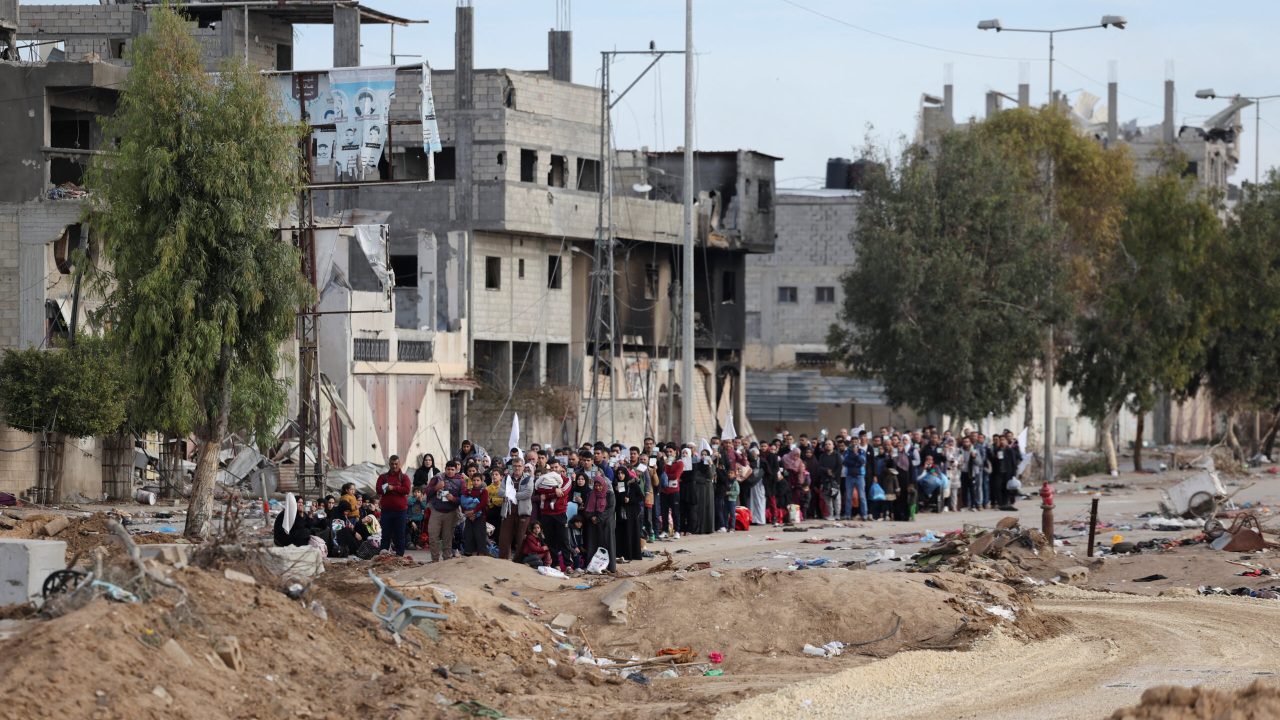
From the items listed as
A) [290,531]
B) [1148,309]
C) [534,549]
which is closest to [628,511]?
[534,549]

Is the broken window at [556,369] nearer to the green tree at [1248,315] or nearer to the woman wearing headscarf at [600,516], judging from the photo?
the green tree at [1248,315]

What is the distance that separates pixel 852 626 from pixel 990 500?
706 inches

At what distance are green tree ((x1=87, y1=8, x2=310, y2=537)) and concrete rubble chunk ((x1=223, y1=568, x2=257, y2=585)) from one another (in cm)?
789

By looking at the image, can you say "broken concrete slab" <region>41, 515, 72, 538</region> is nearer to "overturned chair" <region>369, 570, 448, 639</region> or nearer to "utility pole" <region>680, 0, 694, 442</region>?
"overturned chair" <region>369, 570, 448, 639</region>

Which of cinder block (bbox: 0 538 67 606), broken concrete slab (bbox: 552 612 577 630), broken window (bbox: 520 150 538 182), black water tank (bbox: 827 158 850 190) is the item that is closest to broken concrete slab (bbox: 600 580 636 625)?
broken concrete slab (bbox: 552 612 577 630)

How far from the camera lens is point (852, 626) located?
58.7ft

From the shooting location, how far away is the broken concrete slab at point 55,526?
72.8 feet

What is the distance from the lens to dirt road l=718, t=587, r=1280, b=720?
1410 cm

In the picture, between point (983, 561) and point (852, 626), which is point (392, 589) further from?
point (983, 561)

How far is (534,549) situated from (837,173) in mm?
58748

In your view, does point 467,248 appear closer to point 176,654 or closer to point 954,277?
point 954,277

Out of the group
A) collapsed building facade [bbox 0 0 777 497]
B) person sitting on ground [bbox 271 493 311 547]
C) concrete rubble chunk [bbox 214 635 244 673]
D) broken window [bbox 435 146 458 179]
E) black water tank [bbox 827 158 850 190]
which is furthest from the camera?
black water tank [bbox 827 158 850 190]

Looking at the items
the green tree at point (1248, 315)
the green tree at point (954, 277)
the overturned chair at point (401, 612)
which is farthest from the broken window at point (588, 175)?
the overturned chair at point (401, 612)

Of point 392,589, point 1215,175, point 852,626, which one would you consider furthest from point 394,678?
point 1215,175
